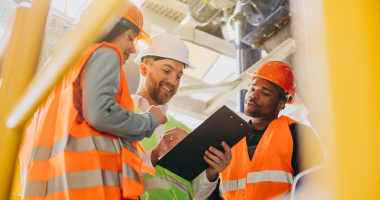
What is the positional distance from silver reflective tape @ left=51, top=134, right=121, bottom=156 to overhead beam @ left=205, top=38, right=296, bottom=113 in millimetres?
3735

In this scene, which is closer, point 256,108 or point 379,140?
point 379,140

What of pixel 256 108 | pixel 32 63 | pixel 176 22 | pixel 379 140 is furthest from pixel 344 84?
pixel 176 22

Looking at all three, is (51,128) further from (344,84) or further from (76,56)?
(344,84)

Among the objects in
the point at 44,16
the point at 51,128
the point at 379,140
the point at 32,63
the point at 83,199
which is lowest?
the point at 83,199

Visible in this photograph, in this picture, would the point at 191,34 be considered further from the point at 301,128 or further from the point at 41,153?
the point at 41,153

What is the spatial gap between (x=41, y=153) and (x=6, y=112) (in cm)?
90

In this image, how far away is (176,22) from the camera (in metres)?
6.18

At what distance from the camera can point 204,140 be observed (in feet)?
7.80

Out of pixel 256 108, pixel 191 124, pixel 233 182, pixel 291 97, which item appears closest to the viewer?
pixel 233 182

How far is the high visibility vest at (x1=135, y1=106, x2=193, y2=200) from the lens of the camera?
237 centimetres

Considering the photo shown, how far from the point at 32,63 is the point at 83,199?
945 mm

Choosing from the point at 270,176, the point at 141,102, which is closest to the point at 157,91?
the point at 141,102

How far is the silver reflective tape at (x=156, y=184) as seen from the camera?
7.89ft

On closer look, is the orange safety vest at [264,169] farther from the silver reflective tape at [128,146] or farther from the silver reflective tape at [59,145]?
the silver reflective tape at [59,145]
